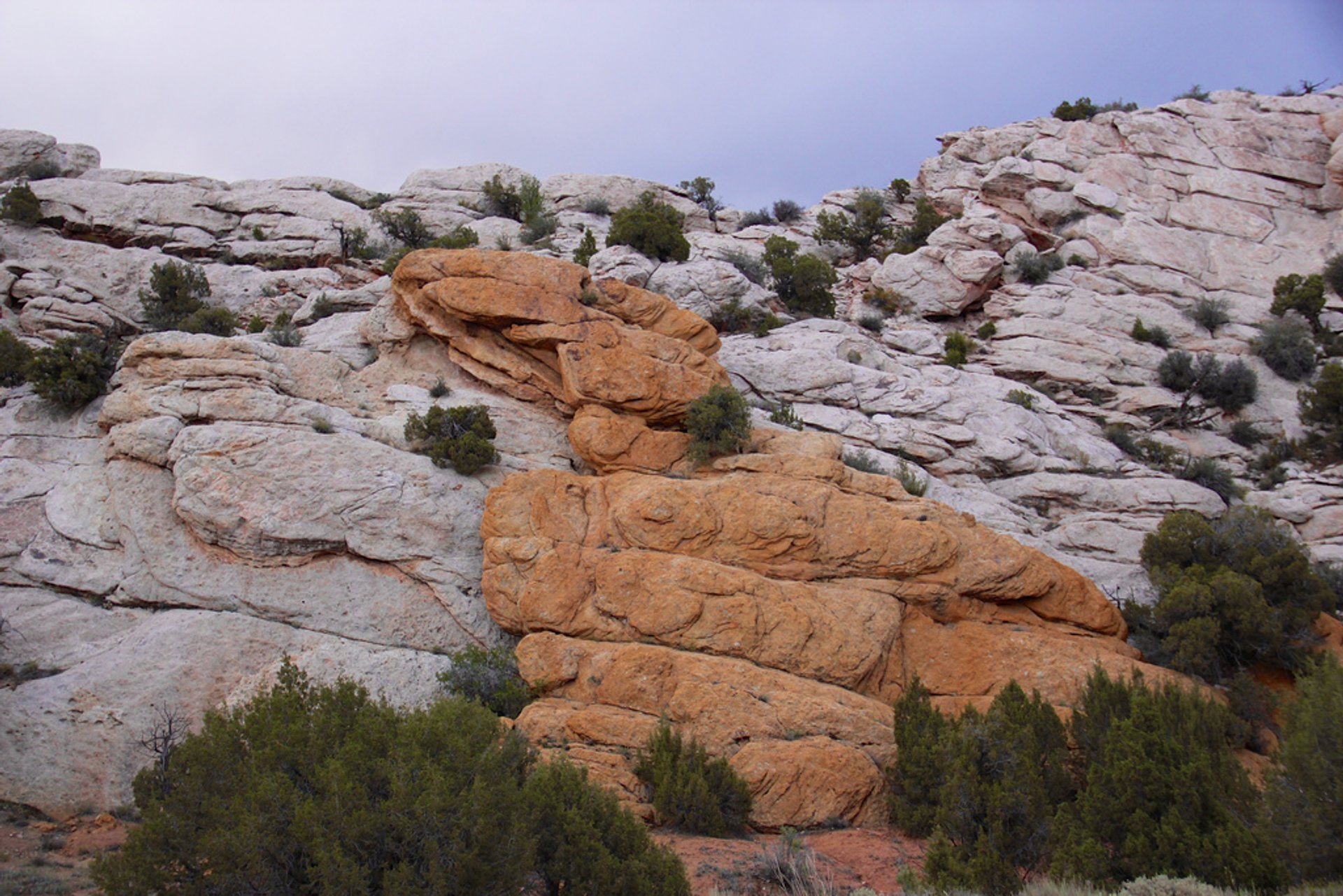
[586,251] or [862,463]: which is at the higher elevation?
[586,251]

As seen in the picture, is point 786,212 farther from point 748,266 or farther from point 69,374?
point 69,374

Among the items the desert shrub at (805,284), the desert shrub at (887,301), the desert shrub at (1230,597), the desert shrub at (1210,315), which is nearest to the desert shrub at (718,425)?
the desert shrub at (1230,597)

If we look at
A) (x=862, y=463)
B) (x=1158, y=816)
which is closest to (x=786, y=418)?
(x=862, y=463)

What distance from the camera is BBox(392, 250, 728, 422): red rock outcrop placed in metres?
16.2

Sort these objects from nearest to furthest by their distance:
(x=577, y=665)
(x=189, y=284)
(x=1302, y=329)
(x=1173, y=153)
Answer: (x=577, y=665) < (x=189, y=284) < (x=1302, y=329) < (x=1173, y=153)

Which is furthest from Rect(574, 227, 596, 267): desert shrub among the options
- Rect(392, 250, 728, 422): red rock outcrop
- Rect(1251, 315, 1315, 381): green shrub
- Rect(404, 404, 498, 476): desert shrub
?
Rect(1251, 315, 1315, 381): green shrub

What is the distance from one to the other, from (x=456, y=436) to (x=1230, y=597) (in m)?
13.9

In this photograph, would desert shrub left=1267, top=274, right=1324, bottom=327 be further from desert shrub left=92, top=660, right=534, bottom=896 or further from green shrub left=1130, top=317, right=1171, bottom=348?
desert shrub left=92, top=660, right=534, bottom=896

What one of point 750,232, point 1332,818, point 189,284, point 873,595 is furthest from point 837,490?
point 750,232

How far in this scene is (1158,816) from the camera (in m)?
7.99

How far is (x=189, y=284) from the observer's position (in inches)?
877

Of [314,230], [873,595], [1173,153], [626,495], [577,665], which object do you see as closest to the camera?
[577,665]

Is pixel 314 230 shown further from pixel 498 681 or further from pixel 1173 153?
pixel 1173 153

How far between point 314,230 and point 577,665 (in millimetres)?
22697
